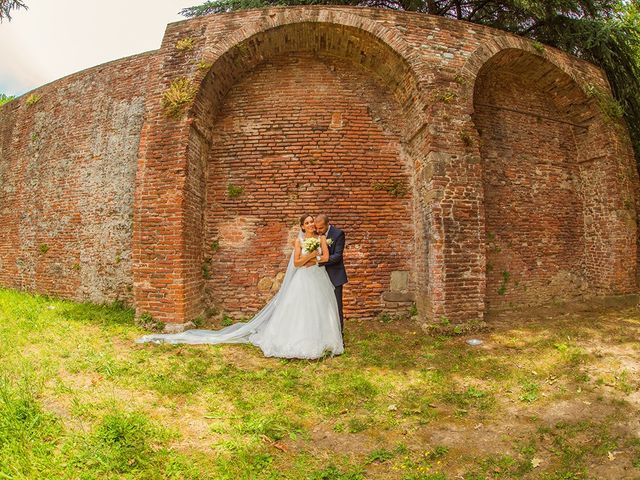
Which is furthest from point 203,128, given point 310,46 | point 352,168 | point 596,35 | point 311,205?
point 596,35

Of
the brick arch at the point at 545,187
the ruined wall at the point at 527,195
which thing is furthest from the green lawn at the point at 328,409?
the brick arch at the point at 545,187

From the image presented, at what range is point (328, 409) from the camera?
11.5ft

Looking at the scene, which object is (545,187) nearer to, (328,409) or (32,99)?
(328,409)

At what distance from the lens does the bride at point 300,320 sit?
15.9ft

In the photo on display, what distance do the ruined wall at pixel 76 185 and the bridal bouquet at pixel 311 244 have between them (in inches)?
172

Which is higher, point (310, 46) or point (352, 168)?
point (310, 46)

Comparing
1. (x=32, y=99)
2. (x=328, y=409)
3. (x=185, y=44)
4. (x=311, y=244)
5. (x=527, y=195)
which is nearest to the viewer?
(x=328, y=409)

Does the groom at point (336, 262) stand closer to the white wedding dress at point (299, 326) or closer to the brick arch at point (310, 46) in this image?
the white wedding dress at point (299, 326)

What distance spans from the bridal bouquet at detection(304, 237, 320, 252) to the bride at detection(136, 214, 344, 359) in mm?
15

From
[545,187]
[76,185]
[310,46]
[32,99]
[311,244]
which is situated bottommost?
[311,244]

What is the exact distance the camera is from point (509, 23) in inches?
392

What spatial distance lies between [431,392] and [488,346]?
1940mm

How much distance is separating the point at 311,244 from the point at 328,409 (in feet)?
7.64

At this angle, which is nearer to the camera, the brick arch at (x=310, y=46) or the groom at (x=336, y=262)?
the groom at (x=336, y=262)
